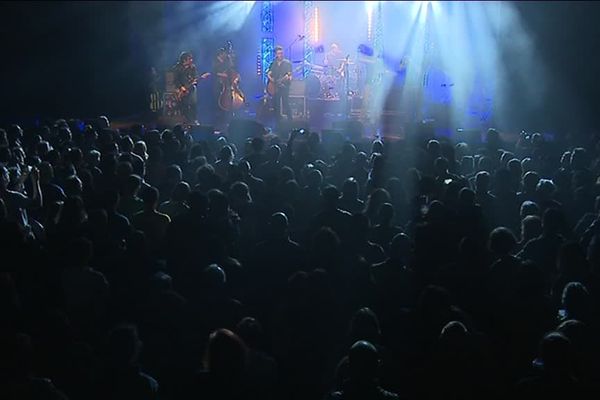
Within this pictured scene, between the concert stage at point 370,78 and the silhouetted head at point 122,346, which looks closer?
the silhouetted head at point 122,346

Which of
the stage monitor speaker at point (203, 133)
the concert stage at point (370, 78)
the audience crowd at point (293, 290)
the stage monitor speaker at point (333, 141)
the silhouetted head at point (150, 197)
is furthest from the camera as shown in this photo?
the concert stage at point (370, 78)

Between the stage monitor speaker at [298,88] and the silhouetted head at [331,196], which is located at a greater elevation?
the stage monitor speaker at [298,88]

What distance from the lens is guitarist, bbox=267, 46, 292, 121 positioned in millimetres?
18453

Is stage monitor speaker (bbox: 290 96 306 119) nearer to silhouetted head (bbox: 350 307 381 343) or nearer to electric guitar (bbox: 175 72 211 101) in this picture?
electric guitar (bbox: 175 72 211 101)

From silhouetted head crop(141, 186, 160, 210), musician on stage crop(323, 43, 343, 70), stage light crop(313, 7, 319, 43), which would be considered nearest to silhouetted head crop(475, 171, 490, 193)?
silhouetted head crop(141, 186, 160, 210)

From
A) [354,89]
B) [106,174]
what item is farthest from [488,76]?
[106,174]

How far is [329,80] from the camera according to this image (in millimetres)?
22344

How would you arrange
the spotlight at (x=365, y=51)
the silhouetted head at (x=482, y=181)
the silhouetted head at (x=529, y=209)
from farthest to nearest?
the spotlight at (x=365, y=51) → the silhouetted head at (x=482, y=181) → the silhouetted head at (x=529, y=209)

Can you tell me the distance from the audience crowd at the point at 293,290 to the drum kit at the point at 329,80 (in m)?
12.9

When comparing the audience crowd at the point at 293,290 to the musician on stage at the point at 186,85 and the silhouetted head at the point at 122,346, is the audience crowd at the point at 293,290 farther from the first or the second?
the musician on stage at the point at 186,85

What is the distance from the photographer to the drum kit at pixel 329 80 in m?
20.8

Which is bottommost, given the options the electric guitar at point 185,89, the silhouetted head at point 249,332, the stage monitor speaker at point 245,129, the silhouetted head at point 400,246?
the silhouetted head at point 249,332

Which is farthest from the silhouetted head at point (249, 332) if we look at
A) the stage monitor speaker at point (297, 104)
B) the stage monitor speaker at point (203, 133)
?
the stage monitor speaker at point (297, 104)

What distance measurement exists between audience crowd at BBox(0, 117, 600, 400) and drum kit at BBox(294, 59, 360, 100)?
1293 centimetres
